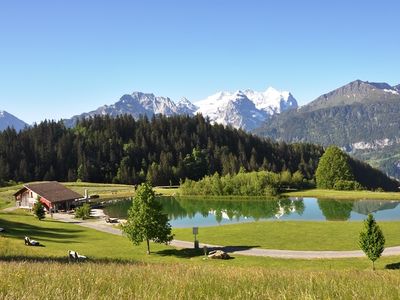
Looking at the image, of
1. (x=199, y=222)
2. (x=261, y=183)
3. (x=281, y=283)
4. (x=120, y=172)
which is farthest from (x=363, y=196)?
(x=281, y=283)

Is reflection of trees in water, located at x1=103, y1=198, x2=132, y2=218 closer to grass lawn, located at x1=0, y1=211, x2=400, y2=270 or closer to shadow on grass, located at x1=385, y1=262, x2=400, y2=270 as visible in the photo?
grass lawn, located at x1=0, y1=211, x2=400, y2=270

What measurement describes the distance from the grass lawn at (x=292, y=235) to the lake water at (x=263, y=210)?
67.6 feet

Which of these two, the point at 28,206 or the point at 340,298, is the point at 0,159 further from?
→ the point at 340,298

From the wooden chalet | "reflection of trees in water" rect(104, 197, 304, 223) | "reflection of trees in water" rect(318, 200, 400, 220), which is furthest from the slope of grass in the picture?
the wooden chalet

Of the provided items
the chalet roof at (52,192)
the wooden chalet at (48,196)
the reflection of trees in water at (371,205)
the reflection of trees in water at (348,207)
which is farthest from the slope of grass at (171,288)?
the chalet roof at (52,192)

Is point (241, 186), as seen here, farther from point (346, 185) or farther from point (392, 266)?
point (392, 266)

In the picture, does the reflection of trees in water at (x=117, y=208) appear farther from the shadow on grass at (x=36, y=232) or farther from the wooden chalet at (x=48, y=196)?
the shadow on grass at (x=36, y=232)

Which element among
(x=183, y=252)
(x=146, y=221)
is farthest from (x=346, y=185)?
(x=146, y=221)

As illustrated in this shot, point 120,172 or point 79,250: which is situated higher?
point 120,172

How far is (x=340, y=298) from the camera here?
20.2ft

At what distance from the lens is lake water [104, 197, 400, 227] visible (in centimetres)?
9069

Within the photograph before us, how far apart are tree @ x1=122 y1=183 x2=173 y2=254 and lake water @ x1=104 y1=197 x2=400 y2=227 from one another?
3368 cm

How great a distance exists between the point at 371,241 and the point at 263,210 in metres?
70.3

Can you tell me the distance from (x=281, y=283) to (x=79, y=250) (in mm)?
45139
